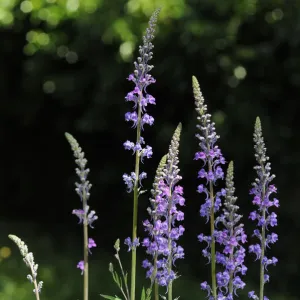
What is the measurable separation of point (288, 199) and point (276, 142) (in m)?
1.02

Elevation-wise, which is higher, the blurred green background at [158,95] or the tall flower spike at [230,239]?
the blurred green background at [158,95]

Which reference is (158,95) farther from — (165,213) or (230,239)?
(230,239)

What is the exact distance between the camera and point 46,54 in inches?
348

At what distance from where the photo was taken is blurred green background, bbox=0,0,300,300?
7617mm

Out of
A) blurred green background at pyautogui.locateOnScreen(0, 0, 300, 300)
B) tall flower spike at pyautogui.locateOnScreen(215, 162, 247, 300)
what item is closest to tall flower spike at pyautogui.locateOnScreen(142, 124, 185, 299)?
tall flower spike at pyautogui.locateOnScreen(215, 162, 247, 300)

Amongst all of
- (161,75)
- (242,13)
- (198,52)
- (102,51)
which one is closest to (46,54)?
(102,51)

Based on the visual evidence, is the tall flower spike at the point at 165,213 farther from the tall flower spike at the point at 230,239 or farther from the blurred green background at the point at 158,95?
the blurred green background at the point at 158,95

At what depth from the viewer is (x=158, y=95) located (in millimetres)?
8586

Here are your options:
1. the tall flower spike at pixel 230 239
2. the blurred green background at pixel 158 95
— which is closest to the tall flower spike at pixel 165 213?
the tall flower spike at pixel 230 239

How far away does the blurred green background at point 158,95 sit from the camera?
25.0 ft

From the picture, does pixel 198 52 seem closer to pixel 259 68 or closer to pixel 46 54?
pixel 259 68

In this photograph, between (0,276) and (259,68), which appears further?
(0,276)

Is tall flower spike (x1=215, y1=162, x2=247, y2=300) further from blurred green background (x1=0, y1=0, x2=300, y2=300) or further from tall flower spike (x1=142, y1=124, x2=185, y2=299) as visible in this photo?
blurred green background (x1=0, y1=0, x2=300, y2=300)

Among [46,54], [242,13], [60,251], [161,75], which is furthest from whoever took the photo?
[60,251]
